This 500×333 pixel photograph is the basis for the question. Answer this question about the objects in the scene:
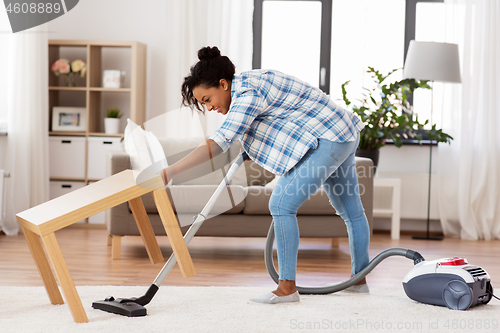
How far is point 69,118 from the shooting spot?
13.6 ft

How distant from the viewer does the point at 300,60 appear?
4469 millimetres

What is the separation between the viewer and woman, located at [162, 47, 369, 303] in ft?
5.96

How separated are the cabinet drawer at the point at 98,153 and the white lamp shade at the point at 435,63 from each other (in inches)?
85.9

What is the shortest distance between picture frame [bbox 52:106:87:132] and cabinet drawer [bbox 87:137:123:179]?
0.52ft

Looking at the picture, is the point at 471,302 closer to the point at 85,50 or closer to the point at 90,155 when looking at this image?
the point at 90,155

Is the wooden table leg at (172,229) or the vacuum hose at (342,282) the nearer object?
the wooden table leg at (172,229)

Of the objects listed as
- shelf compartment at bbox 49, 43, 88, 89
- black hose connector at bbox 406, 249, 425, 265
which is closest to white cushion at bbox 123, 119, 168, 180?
black hose connector at bbox 406, 249, 425, 265

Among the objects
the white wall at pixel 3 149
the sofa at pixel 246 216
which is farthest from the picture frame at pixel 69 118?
the sofa at pixel 246 216

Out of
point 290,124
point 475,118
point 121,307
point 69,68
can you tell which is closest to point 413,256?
point 290,124

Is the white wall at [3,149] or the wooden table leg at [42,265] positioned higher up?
the white wall at [3,149]

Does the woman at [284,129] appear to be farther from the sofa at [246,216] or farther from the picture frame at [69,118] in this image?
the picture frame at [69,118]

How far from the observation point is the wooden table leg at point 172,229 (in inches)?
71.3

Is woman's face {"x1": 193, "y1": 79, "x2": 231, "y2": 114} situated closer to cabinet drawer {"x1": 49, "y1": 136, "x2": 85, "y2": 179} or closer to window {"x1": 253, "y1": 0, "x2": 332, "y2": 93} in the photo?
cabinet drawer {"x1": 49, "y1": 136, "x2": 85, "y2": 179}

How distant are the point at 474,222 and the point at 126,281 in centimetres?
268
